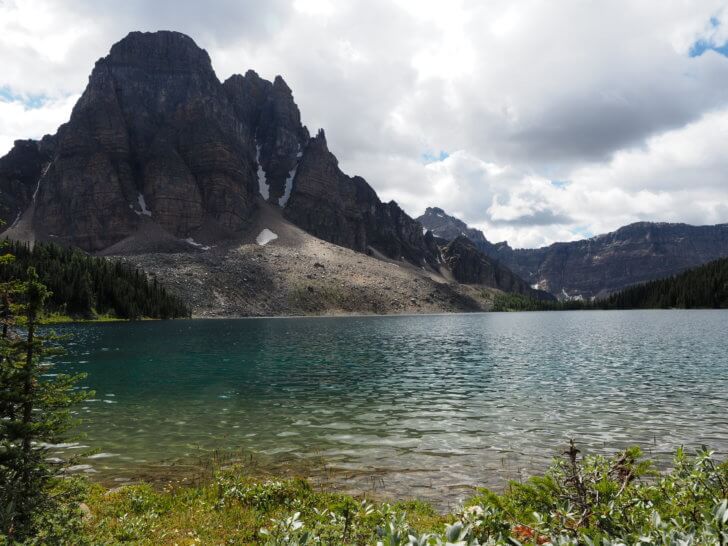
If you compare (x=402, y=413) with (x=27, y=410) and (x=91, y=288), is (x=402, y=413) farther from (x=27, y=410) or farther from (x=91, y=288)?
(x=91, y=288)

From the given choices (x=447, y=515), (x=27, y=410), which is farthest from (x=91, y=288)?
(x=447, y=515)

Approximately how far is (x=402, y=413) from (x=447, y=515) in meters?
14.4

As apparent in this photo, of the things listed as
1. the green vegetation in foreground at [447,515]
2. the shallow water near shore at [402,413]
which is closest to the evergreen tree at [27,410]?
the green vegetation in foreground at [447,515]

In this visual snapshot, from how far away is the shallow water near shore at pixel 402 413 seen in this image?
61.3 ft

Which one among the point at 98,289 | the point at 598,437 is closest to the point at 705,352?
the point at 598,437

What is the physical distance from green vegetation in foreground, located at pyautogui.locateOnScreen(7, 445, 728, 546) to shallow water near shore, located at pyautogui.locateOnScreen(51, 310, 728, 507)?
394cm

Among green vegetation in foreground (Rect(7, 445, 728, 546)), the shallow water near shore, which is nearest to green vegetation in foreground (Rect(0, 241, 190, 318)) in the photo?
the shallow water near shore

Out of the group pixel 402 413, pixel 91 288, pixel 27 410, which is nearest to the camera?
pixel 27 410

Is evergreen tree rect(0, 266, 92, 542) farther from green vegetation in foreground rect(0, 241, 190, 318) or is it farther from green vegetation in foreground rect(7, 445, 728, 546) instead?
green vegetation in foreground rect(0, 241, 190, 318)

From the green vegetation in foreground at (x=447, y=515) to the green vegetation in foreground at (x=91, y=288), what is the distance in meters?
147

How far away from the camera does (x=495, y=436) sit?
72.3ft

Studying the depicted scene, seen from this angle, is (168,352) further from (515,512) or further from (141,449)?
(515,512)

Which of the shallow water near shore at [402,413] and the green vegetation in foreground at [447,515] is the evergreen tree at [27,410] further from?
the shallow water near shore at [402,413]

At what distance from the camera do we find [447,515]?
13.1 metres
